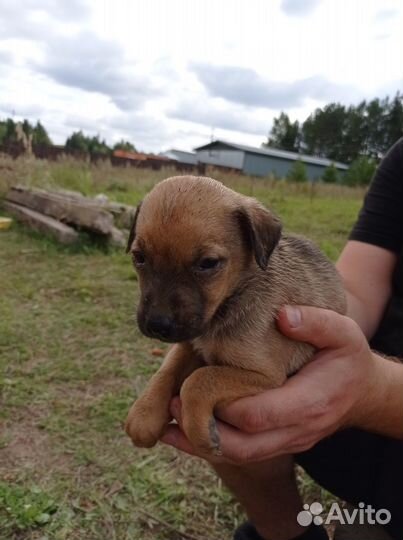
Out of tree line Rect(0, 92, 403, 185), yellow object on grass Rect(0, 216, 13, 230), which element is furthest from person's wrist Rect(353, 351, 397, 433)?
tree line Rect(0, 92, 403, 185)

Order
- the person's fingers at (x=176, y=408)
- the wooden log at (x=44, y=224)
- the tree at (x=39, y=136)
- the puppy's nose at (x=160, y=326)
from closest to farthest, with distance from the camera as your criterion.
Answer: the puppy's nose at (x=160, y=326) → the person's fingers at (x=176, y=408) → the wooden log at (x=44, y=224) → the tree at (x=39, y=136)

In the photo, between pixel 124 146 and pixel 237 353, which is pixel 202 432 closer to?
pixel 237 353

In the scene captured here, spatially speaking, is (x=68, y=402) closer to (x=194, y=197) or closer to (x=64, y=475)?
(x=64, y=475)

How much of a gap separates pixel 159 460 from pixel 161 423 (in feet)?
4.04

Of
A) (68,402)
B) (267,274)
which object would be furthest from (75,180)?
(267,274)

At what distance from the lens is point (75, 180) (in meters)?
11.6

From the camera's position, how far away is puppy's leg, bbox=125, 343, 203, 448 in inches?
71.1

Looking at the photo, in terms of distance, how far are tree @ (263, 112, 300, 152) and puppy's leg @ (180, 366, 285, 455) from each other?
188 ft

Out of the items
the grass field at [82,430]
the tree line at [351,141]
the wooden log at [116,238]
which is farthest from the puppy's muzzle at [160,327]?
the tree line at [351,141]

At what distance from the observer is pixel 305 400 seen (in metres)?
1.72

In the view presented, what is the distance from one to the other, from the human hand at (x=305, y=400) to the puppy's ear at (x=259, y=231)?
207 mm

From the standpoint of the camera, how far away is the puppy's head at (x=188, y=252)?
157cm

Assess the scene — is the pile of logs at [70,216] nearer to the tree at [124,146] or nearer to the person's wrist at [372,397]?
the person's wrist at [372,397]

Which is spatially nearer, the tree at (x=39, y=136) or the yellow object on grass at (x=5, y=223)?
the yellow object on grass at (x=5, y=223)
